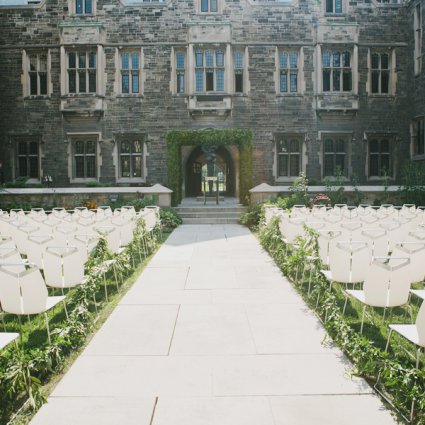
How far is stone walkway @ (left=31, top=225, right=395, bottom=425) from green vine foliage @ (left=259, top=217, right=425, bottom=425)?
0.13 metres

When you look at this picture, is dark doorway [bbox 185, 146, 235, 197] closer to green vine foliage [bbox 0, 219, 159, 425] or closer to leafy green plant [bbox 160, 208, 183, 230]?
leafy green plant [bbox 160, 208, 183, 230]

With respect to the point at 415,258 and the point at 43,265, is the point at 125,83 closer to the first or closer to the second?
the point at 43,265

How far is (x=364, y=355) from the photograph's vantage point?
4230 mm

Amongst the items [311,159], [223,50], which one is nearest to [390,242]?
[311,159]

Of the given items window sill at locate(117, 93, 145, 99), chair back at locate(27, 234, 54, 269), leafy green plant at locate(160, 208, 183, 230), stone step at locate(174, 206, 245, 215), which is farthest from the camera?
window sill at locate(117, 93, 145, 99)

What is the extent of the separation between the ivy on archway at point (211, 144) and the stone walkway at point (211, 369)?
12069 millimetres

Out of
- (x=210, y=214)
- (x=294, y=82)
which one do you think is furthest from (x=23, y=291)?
(x=294, y=82)

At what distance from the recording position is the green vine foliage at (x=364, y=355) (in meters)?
3.55

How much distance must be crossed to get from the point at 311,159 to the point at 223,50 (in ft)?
18.5

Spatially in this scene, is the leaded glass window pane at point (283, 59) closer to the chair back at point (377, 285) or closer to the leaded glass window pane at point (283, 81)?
the leaded glass window pane at point (283, 81)

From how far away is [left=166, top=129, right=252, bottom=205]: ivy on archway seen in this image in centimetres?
1930

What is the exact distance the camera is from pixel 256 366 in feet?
14.5

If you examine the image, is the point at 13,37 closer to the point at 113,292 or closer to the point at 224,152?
the point at 224,152

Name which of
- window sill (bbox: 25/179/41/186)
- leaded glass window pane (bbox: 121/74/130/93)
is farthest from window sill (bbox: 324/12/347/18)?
window sill (bbox: 25/179/41/186)
